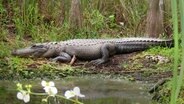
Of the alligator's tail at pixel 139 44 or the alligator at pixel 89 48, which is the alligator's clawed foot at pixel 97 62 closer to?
the alligator at pixel 89 48

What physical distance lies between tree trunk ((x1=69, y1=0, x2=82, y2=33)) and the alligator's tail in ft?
4.77

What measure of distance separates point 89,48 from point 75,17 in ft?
4.68

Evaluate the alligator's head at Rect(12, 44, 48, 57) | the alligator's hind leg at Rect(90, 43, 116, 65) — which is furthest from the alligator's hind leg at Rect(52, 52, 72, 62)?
the alligator's hind leg at Rect(90, 43, 116, 65)

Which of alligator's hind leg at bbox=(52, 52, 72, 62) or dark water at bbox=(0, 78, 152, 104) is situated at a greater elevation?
alligator's hind leg at bbox=(52, 52, 72, 62)

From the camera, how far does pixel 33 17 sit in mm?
9609

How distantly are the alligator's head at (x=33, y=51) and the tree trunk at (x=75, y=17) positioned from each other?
1341mm

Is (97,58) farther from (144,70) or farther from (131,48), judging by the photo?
(144,70)

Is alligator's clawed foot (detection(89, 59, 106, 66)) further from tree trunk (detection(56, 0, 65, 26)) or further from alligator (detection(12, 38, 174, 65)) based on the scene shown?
tree trunk (detection(56, 0, 65, 26))

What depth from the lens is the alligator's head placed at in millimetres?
7465

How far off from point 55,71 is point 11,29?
329cm

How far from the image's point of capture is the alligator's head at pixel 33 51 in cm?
746

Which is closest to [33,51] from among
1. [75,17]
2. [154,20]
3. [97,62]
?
[97,62]

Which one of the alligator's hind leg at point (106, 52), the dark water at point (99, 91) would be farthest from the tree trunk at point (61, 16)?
the dark water at point (99, 91)

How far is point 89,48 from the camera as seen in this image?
7.88 metres
